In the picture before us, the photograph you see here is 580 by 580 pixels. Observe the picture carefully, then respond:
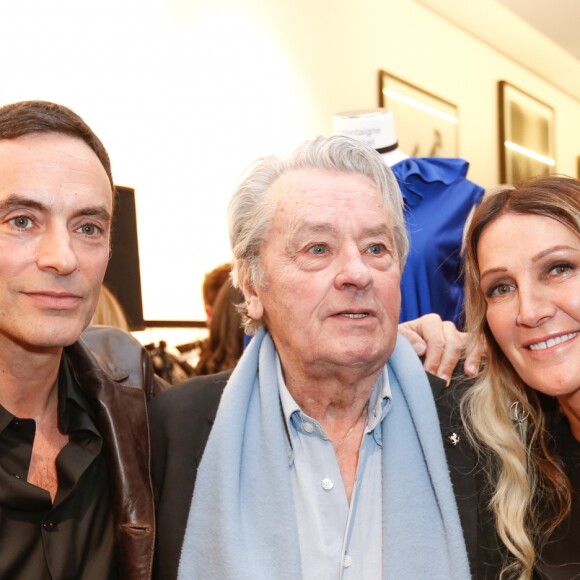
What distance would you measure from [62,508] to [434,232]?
4.84 ft

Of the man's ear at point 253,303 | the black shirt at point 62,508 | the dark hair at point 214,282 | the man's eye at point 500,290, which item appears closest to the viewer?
the black shirt at point 62,508

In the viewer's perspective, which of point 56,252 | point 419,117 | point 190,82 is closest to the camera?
point 56,252

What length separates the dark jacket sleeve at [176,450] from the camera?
2.00 m

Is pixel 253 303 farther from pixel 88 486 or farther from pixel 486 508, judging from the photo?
pixel 486 508

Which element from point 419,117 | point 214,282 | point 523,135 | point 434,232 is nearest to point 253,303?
point 434,232

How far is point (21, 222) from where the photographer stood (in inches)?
71.6

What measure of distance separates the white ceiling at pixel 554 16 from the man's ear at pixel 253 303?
15.2 ft

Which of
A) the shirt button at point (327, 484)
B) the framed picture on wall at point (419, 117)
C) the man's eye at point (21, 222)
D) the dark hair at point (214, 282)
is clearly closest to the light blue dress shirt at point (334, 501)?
the shirt button at point (327, 484)

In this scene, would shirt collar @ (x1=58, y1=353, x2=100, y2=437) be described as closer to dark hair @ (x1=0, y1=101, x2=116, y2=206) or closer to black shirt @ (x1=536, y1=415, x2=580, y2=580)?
dark hair @ (x1=0, y1=101, x2=116, y2=206)

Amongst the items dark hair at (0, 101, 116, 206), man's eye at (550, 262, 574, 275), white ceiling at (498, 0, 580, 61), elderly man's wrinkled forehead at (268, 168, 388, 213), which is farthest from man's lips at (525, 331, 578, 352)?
white ceiling at (498, 0, 580, 61)

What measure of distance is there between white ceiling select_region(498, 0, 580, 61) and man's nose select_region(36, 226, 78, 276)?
505 cm

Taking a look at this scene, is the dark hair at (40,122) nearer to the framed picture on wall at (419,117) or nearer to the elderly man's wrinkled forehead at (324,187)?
the elderly man's wrinkled forehead at (324,187)

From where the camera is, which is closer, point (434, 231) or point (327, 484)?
point (327, 484)

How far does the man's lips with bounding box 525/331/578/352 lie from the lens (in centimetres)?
188
